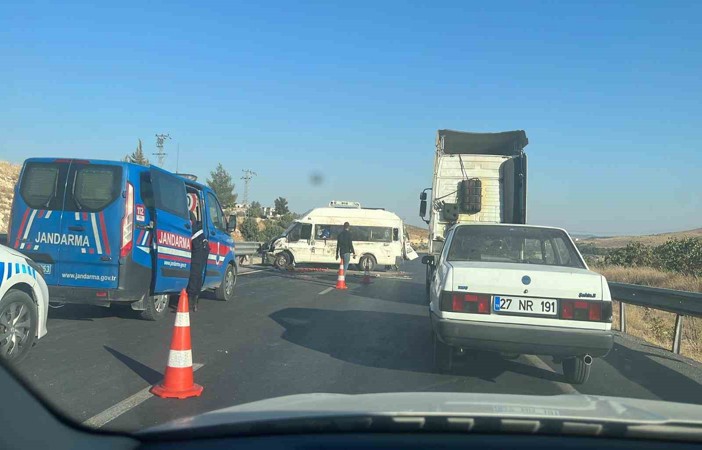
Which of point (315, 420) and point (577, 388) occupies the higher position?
point (315, 420)

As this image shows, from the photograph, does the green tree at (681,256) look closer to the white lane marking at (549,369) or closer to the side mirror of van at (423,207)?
the side mirror of van at (423,207)

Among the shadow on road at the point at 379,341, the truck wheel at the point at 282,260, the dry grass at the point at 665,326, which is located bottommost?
the dry grass at the point at 665,326

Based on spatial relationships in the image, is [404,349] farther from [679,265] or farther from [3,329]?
[679,265]

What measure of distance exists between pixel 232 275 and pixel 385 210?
13333 mm

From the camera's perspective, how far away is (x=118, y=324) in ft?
28.9

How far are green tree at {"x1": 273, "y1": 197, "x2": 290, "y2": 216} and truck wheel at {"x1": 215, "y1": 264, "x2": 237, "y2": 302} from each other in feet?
175

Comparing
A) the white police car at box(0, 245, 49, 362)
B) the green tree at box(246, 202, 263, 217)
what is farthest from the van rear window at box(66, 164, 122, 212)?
the green tree at box(246, 202, 263, 217)

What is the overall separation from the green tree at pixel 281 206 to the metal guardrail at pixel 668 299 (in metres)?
57.4

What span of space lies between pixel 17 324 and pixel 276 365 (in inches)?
105

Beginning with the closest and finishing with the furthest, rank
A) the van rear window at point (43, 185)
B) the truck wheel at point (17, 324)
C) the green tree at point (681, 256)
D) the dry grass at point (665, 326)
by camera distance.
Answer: the truck wheel at point (17, 324) → the van rear window at point (43, 185) → the dry grass at point (665, 326) → the green tree at point (681, 256)

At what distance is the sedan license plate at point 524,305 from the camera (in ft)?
18.9

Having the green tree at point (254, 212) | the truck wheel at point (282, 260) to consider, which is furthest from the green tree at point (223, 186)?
the truck wheel at point (282, 260)

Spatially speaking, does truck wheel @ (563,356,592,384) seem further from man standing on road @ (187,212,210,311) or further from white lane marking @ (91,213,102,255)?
man standing on road @ (187,212,210,311)

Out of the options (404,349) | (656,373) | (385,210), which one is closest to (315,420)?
(404,349)
